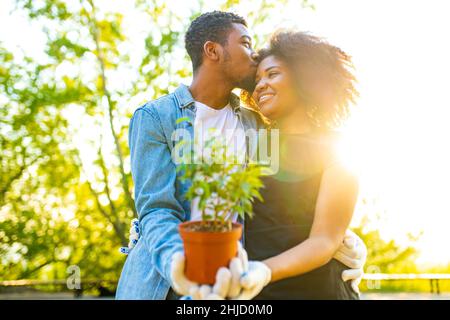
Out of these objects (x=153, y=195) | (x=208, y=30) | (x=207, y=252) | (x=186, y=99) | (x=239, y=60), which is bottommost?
(x=207, y=252)

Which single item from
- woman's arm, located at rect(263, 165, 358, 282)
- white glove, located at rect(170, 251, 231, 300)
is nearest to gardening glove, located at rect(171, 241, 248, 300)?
white glove, located at rect(170, 251, 231, 300)

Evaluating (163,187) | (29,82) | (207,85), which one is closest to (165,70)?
(29,82)

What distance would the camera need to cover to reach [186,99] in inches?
91.0

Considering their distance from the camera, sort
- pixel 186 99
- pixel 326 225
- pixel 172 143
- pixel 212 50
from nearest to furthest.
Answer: pixel 326 225 → pixel 172 143 → pixel 186 99 → pixel 212 50

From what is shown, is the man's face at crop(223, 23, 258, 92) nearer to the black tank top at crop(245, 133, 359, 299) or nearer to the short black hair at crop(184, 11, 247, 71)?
the short black hair at crop(184, 11, 247, 71)

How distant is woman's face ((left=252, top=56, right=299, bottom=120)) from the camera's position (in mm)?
2156

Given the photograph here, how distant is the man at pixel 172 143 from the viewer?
1650 mm

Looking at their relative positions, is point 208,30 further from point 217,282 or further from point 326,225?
point 217,282

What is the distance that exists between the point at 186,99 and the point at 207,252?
1032 mm

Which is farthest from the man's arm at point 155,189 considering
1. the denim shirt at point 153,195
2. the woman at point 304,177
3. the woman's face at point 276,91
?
the woman's face at point 276,91

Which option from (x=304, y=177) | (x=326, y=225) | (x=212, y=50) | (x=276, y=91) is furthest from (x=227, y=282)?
(x=212, y=50)

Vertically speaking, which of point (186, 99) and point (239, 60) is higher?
point (239, 60)

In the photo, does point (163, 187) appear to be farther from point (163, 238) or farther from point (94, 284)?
point (94, 284)

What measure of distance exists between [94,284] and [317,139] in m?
7.50
